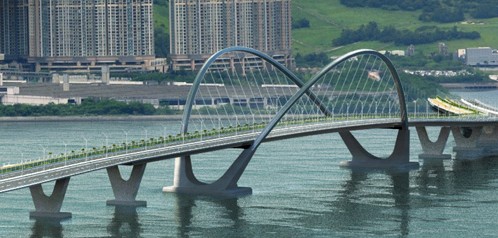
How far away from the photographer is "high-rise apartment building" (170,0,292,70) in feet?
564

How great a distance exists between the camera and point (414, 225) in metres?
78.9

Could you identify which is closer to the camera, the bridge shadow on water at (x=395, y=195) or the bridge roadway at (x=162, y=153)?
the bridge roadway at (x=162, y=153)

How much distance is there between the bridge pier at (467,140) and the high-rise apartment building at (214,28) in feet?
186

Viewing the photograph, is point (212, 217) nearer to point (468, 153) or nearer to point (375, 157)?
point (375, 157)

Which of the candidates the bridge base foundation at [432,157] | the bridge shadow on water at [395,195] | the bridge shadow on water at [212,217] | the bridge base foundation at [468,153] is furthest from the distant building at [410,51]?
the bridge shadow on water at [212,217]

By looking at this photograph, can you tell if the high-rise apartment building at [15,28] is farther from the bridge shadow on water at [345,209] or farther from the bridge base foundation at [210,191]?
the bridge base foundation at [210,191]

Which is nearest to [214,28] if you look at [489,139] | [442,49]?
[442,49]

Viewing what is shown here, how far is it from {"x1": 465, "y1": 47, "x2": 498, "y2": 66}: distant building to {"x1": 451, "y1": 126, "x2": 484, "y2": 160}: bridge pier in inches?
2975

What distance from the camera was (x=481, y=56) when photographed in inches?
7554

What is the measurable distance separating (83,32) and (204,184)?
279 ft


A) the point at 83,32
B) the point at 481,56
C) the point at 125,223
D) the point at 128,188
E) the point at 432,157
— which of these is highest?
the point at 83,32

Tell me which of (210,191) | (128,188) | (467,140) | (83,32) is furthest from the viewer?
(83,32)

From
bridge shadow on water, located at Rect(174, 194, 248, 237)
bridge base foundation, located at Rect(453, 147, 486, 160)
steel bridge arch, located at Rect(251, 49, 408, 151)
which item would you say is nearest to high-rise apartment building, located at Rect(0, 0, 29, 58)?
bridge base foundation, located at Rect(453, 147, 486, 160)

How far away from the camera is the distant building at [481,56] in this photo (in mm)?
190625
